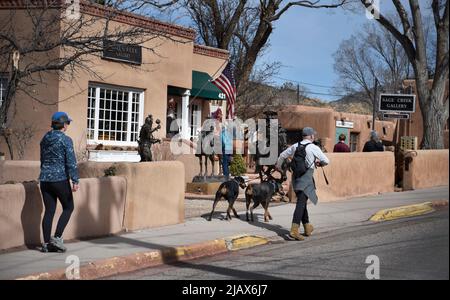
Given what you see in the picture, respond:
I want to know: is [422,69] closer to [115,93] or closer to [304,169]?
[115,93]

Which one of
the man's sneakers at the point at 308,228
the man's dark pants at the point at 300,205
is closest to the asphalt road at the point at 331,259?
the man's sneakers at the point at 308,228

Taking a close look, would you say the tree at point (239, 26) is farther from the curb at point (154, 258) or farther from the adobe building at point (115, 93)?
the curb at point (154, 258)

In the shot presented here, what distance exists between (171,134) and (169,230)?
33.8 feet

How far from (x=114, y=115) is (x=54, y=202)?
1029 cm

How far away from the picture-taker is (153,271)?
8.48 m

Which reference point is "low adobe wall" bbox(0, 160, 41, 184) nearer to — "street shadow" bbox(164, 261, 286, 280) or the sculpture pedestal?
"street shadow" bbox(164, 261, 286, 280)

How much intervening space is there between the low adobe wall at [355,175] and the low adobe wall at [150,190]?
431cm

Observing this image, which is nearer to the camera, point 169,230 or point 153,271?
point 153,271

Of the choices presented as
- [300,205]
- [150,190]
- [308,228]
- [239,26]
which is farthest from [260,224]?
[239,26]

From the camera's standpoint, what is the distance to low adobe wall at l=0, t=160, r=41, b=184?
37.7 feet

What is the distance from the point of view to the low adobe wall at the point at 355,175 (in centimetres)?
1567

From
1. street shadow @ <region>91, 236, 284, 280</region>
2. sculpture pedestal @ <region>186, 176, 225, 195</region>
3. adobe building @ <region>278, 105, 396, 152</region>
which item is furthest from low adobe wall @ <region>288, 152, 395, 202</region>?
adobe building @ <region>278, 105, 396, 152</region>
